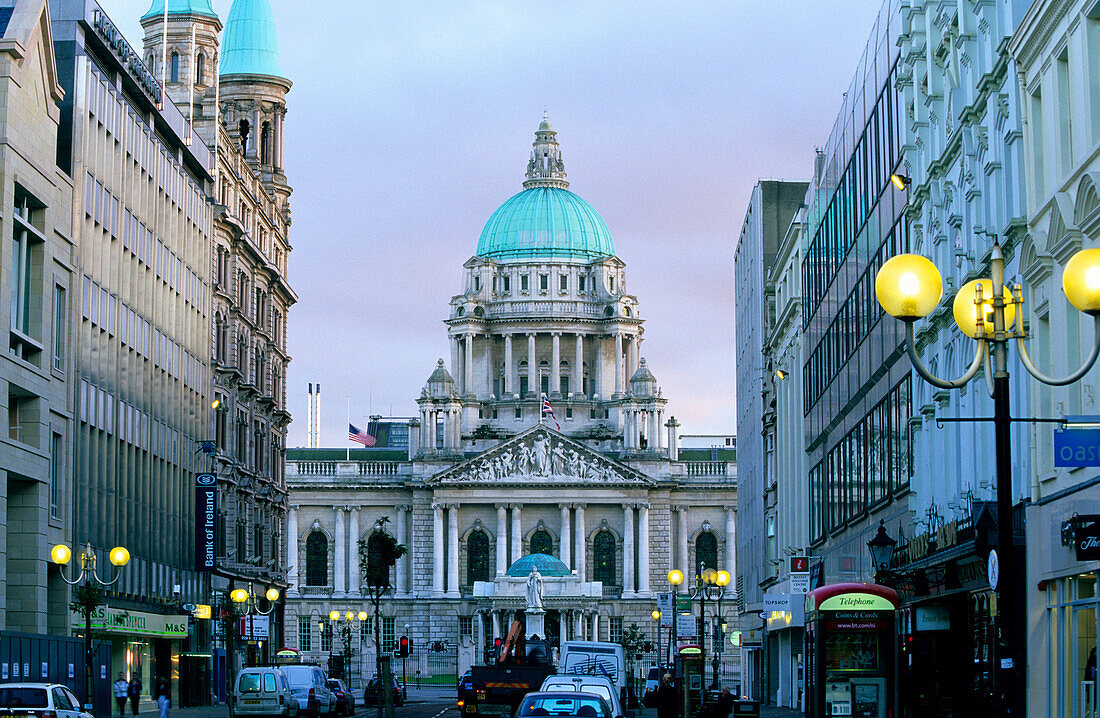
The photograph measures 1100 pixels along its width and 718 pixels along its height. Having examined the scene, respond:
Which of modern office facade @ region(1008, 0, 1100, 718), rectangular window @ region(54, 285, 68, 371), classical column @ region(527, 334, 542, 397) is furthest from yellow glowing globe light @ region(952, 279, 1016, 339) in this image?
classical column @ region(527, 334, 542, 397)

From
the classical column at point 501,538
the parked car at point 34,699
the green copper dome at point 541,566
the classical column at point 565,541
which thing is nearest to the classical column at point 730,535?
the classical column at point 565,541

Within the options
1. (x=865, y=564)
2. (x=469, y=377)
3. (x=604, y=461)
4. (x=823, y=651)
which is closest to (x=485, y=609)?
(x=604, y=461)

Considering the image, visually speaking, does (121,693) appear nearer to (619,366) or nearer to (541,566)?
(541,566)

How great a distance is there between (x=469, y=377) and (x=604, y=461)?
63.2ft

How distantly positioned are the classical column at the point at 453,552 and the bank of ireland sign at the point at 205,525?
2730 inches

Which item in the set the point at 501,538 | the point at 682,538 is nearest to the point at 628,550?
the point at 682,538

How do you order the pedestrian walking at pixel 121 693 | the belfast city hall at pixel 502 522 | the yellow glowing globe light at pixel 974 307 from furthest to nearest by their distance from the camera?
the belfast city hall at pixel 502 522 < the pedestrian walking at pixel 121 693 < the yellow glowing globe light at pixel 974 307

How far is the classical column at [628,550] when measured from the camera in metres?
141

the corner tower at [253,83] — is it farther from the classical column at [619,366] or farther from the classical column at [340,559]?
the classical column at [619,366]

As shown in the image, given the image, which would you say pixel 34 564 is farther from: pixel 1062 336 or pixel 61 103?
pixel 1062 336

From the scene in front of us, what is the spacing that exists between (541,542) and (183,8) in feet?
231

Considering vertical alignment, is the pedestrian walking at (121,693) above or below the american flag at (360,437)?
below

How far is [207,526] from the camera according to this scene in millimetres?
72000

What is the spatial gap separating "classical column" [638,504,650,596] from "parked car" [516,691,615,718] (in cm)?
11415
